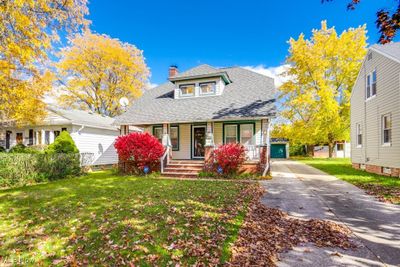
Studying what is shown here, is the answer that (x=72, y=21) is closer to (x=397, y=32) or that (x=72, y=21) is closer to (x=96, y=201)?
(x=96, y=201)

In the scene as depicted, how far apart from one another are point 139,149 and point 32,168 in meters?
5.20

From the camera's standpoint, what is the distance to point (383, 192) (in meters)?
8.05

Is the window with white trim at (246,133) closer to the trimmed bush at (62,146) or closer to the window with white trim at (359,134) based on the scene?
the window with white trim at (359,134)

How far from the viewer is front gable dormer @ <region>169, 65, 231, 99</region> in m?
15.6

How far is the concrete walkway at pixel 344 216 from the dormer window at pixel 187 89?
9.16m

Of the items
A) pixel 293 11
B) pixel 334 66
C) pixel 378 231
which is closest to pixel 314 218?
pixel 378 231

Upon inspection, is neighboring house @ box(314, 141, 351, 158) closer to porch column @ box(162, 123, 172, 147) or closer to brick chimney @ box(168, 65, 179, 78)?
brick chimney @ box(168, 65, 179, 78)

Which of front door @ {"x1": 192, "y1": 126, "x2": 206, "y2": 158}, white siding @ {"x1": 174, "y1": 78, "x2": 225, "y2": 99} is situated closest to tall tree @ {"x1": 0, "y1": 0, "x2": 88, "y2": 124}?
white siding @ {"x1": 174, "y1": 78, "x2": 225, "y2": 99}

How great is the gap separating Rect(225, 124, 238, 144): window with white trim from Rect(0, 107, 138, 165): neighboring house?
8120 mm

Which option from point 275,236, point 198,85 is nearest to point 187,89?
point 198,85

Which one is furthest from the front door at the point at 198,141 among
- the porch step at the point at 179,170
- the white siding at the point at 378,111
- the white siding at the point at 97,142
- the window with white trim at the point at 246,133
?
the white siding at the point at 378,111

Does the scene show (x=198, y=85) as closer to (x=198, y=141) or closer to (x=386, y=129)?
(x=198, y=141)

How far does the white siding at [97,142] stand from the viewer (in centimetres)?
1770

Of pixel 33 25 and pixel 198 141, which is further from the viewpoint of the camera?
pixel 198 141
